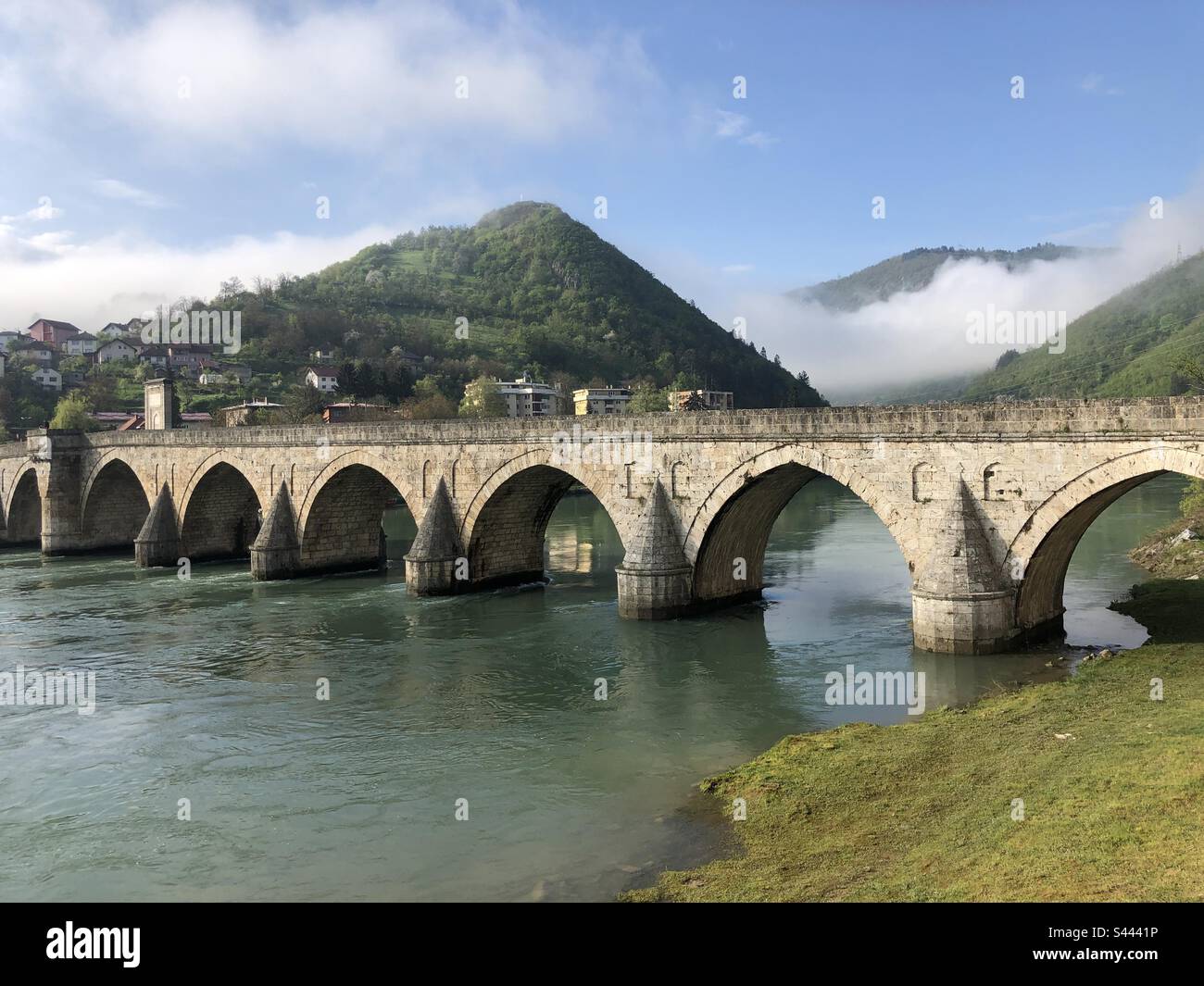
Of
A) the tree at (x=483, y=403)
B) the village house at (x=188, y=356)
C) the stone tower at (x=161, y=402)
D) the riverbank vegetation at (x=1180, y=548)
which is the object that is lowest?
the riverbank vegetation at (x=1180, y=548)

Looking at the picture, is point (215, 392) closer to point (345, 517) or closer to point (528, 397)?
point (528, 397)

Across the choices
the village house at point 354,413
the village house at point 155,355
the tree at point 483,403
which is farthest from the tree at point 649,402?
the village house at point 155,355

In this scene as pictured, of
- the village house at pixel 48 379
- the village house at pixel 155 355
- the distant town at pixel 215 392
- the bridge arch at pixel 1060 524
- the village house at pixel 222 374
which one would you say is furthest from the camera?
the village house at pixel 155 355

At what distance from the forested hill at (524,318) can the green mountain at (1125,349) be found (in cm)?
2779

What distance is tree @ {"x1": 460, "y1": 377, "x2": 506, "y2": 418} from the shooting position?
79.9 m

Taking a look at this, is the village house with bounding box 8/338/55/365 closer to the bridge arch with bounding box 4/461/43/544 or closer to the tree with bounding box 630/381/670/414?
the bridge arch with bounding box 4/461/43/544

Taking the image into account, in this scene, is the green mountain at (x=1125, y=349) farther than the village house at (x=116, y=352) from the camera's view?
No

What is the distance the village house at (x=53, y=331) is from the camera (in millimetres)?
114500

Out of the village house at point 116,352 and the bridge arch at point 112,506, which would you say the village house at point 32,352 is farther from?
the bridge arch at point 112,506

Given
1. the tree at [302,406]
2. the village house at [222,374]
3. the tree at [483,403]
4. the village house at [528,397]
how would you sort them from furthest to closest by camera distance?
the village house at [528,397] < the village house at [222,374] < the tree at [483,403] < the tree at [302,406]

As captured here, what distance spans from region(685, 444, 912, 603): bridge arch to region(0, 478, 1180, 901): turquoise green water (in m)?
1.25

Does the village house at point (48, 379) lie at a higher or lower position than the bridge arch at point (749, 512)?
higher
